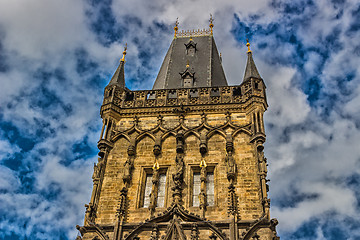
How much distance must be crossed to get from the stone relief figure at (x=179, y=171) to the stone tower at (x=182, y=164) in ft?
0.12

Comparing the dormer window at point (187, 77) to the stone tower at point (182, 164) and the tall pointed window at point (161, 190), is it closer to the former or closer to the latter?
the stone tower at point (182, 164)

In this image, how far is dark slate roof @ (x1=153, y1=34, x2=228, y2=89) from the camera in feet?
74.2

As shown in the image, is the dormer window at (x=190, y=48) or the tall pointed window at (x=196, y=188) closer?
the tall pointed window at (x=196, y=188)

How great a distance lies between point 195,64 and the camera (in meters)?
24.0

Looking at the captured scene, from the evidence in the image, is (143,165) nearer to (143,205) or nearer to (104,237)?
(143,205)

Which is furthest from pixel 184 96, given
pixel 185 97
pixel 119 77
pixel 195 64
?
pixel 195 64

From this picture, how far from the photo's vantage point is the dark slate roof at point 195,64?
891 inches

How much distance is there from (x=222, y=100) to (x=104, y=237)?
797 cm

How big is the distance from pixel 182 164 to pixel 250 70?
620cm

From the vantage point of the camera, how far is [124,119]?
1984 centimetres

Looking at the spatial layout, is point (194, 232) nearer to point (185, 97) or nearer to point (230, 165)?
point (230, 165)

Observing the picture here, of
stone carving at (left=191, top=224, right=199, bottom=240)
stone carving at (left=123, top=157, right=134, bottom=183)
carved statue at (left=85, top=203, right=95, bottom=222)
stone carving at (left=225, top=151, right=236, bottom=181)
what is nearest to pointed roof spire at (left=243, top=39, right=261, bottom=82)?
stone carving at (left=225, top=151, right=236, bottom=181)

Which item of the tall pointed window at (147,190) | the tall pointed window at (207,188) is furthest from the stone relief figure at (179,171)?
the tall pointed window at (147,190)

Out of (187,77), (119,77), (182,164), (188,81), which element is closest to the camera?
(182,164)
